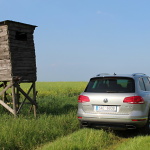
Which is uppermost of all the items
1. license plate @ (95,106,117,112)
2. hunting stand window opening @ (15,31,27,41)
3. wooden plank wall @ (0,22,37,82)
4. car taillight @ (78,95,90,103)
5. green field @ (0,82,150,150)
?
hunting stand window opening @ (15,31,27,41)

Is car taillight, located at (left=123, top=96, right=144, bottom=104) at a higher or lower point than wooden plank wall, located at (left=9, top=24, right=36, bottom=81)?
lower

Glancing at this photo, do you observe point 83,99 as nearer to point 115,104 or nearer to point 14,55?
point 115,104

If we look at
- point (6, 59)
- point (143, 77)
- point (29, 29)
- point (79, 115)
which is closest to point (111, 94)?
point (79, 115)

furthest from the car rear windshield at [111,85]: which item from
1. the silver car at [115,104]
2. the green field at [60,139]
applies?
the green field at [60,139]

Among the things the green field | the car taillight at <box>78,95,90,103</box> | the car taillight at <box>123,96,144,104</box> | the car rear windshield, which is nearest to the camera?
the green field

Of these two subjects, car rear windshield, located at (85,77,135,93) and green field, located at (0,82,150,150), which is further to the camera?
car rear windshield, located at (85,77,135,93)

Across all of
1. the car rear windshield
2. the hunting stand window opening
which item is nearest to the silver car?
the car rear windshield

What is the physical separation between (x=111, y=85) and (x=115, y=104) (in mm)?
681

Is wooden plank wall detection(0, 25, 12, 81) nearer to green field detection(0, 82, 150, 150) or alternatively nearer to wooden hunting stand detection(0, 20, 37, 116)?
wooden hunting stand detection(0, 20, 37, 116)

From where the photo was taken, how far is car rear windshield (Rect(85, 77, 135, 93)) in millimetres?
7586

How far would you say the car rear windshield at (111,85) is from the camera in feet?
24.9

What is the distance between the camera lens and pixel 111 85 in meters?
7.78

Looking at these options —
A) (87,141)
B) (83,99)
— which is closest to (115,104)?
(83,99)

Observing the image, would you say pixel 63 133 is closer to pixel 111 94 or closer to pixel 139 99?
pixel 111 94
